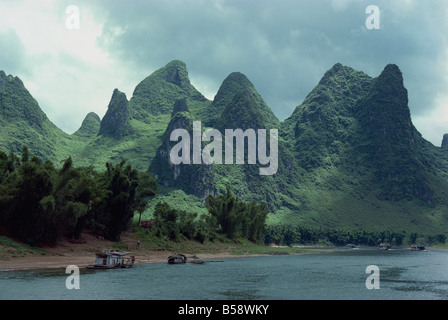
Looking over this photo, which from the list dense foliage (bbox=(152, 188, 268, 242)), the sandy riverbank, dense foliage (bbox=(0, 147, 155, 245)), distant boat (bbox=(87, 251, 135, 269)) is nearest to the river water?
distant boat (bbox=(87, 251, 135, 269))

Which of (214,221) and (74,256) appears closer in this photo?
(74,256)

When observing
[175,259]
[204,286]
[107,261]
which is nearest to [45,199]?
[107,261]

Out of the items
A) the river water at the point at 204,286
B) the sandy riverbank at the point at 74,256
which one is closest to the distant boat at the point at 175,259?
the sandy riverbank at the point at 74,256

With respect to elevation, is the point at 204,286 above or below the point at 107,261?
below

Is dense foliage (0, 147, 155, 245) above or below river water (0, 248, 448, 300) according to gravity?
above

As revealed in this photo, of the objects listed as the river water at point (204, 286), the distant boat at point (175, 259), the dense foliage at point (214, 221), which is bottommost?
the distant boat at point (175, 259)

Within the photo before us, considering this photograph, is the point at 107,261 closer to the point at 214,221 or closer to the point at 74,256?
the point at 74,256

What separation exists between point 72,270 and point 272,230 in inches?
4454

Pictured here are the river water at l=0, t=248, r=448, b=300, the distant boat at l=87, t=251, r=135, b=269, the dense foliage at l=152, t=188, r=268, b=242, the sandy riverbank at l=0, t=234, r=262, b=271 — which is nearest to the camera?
the river water at l=0, t=248, r=448, b=300

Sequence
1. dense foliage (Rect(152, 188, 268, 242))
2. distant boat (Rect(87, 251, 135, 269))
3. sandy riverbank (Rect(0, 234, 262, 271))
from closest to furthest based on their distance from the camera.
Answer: sandy riverbank (Rect(0, 234, 262, 271)), distant boat (Rect(87, 251, 135, 269)), dense foliage (Rect(152, 188, 268, 242))

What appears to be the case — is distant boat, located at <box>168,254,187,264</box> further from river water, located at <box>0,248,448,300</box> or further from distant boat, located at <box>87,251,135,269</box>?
river water, located at <box>0,248,448,300</box>

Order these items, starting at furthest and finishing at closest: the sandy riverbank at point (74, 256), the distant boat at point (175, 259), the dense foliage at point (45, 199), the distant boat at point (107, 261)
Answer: the distant boat at point (175, 259) → the dense foliage at point (45, 199) → the distant boat at point (107, 261) → the sandy riverbank at point (74, 256)

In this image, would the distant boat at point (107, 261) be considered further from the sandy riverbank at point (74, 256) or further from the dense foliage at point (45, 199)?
the dense foliage at point (45, 199)
